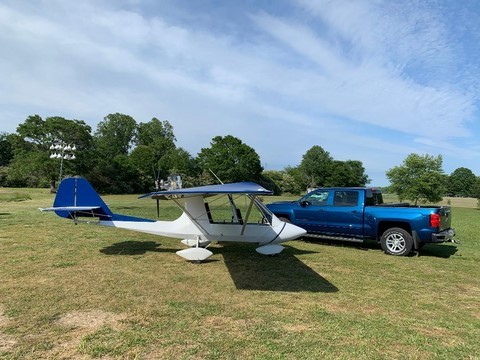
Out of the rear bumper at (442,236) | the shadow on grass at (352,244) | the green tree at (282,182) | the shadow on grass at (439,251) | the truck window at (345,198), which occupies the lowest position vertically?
the shadow on grass at (352,244)

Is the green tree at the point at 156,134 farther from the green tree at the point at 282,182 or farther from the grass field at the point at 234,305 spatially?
the grass field at the point at 234,305

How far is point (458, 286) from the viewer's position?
6590mm

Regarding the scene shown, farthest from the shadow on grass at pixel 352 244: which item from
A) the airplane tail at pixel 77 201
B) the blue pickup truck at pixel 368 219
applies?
the airplane tail at pixel 77 201

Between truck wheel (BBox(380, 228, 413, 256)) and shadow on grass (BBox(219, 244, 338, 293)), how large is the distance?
93.1 inches

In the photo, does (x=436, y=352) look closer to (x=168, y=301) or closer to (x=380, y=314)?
(x=380, y=314)

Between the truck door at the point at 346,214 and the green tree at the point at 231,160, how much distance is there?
61998 mm

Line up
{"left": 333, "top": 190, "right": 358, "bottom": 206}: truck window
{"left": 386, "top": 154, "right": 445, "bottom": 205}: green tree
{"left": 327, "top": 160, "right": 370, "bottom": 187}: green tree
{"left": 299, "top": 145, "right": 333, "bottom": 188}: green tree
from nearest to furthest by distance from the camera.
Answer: {"left": 333, "top": 190, "right": 358, "bottom": 206}: truck window < {"left": 386, "top": 154, "right": 445, "bottom": 205}: green tree < {"left": 327, "top": 160, "right": 370, "bottom": 187}: green tree < {"left": 299, "top": 145, "right": 333, "bottom": 188}: green tree

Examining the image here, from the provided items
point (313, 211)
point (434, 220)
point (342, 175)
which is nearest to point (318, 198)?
point (313, 211)

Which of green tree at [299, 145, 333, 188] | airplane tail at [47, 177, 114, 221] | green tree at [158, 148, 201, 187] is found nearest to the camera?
airplane tail at [47, 177, 114, 221]

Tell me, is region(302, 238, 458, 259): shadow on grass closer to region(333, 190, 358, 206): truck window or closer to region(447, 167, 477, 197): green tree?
region(333, 190, 358, 206): truck window

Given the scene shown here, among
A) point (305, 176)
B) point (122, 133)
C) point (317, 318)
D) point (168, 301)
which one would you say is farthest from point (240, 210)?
point (305, 176)

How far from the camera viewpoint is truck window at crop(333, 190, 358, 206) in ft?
33.9

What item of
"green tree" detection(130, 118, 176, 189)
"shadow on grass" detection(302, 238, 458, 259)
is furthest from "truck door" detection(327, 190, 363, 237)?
"green tree" detection(130, 118, 176, 189)

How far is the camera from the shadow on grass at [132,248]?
352 inches
